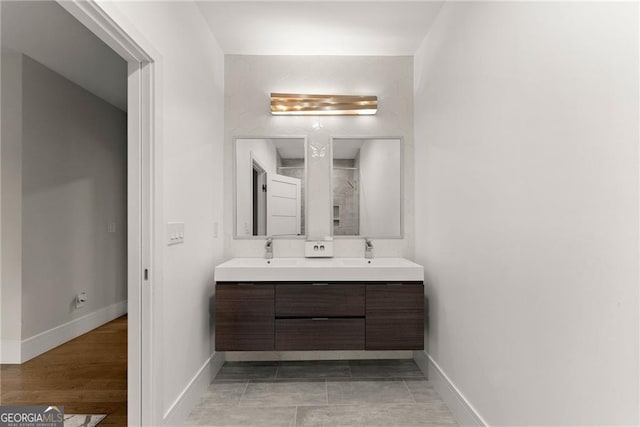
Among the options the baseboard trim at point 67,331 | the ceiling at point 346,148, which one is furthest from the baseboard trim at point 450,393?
the baseboard trim at point 67,331

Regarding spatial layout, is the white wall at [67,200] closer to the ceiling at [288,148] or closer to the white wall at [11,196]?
the white wall at [11,196]

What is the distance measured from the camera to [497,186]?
1590 millimetres

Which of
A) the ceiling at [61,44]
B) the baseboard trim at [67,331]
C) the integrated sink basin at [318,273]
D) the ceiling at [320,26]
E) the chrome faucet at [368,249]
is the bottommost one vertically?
the baseboard trim at [67,331]

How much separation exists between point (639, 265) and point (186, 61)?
226 centimetres

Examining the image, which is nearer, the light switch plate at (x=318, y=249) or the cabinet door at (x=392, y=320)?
the cabinet door at (x=392, y=320)

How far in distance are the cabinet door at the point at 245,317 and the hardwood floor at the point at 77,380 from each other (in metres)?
0.73

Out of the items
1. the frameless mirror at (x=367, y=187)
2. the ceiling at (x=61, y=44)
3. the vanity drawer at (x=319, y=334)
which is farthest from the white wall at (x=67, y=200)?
the frameless mirror at (x=367, y=187)

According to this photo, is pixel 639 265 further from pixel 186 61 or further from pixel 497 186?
pixel 186 61

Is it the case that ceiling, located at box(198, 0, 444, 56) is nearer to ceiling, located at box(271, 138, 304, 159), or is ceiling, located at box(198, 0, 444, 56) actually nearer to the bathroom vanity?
ceiling, located at box(271, 138, 304, 159)

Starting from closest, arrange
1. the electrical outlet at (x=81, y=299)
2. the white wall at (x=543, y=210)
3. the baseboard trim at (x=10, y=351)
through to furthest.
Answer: the white wall at (x=543, y=210) → the baseboard trim at (x=10, y=351) → the electrical outlet at (x=81, y=299)

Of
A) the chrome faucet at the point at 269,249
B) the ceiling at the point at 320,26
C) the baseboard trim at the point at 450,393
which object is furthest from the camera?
the chrome faucet at the point at 269,249

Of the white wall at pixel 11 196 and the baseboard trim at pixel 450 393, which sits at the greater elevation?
the white wall at pixel 11 196

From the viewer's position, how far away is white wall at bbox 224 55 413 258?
9.59 feet

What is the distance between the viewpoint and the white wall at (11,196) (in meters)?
2.81
